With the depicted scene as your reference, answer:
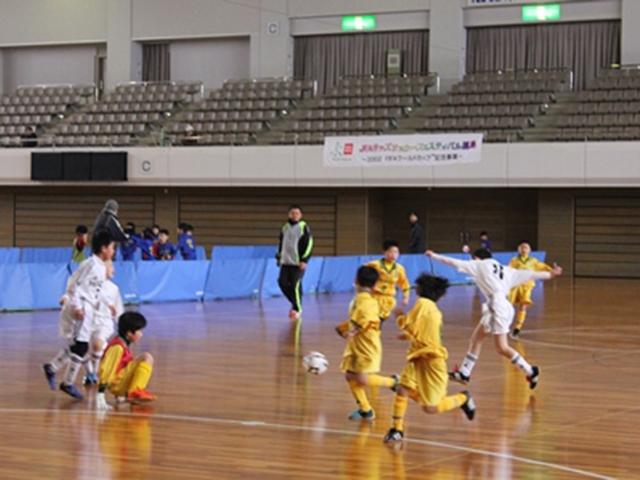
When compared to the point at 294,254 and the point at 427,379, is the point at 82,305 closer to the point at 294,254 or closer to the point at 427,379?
the point at 427,379

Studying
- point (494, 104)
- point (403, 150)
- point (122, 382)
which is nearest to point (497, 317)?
point (122, 382)

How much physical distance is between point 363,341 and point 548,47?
30.0 meters

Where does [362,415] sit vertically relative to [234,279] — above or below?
below

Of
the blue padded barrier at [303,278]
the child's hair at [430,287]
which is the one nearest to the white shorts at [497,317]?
the child's hair at [430,287]

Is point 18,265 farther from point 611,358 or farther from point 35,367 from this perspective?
point 611,358

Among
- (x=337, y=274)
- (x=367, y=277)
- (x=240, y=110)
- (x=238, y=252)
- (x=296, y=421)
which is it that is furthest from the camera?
(x=240, y=110)

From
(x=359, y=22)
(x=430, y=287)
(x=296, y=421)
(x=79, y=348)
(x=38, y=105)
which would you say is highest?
(x=359, y=22)

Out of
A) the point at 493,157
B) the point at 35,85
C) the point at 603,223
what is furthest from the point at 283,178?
the point at 35,85

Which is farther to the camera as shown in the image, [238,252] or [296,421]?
[238,252]

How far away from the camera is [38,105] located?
4269 centimetres

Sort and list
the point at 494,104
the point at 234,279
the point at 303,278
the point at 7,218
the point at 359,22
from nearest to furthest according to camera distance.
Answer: the point at 234,279, the point at 303,278, the point at 494,104, the point at 359,22, the point at 7,218

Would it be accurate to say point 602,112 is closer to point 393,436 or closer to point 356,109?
point 356,109

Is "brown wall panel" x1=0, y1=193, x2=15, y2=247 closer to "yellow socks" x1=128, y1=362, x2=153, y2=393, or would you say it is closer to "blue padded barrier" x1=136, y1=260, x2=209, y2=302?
"blue padded barrier" x1=136, y1=260, x2=209, y2=302

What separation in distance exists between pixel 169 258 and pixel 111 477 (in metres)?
18.5
